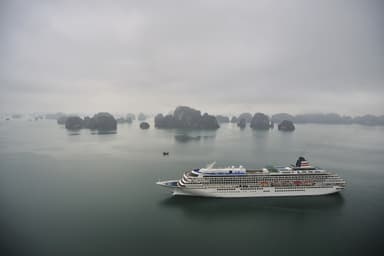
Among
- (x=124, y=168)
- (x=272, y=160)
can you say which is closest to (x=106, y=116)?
(x=124, y=168)

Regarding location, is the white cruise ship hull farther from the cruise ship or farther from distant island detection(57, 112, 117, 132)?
distant island detection(57, 112, 117, 132)

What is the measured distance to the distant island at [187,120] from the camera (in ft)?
338

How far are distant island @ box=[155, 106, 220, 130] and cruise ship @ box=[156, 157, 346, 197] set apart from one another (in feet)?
→ 277

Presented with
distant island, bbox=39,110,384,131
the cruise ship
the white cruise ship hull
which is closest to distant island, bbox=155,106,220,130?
distant island, bbox=39,110,384,131

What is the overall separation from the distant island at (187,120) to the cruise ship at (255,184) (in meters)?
84.6

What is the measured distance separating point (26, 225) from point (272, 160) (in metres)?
31.4

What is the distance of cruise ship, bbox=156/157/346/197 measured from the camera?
1666cm

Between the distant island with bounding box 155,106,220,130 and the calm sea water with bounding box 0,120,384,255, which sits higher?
the distant island with bounding box 155,106,220,130

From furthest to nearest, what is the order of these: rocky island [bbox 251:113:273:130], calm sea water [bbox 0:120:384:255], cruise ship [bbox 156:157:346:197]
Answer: rocky island [bbox 251:113:273:130], cruise ship [bbox 156:157:346:197], calm sea water [bbox 0:120:384:255]

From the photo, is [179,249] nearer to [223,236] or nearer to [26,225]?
[223,236]

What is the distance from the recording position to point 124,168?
27469 mm

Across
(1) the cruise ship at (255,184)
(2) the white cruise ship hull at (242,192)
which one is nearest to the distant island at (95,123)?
(2) the white cruise ship hull at (242,192)

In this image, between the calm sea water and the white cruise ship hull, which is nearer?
the calm sea water

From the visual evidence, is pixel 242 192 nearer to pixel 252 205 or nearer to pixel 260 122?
pixel 252 205
